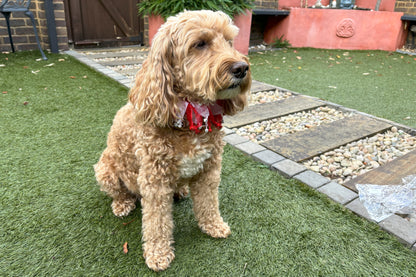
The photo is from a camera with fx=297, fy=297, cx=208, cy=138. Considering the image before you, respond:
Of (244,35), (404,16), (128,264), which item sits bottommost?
(128,264)

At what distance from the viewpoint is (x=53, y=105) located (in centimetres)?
433

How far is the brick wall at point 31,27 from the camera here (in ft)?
23.4

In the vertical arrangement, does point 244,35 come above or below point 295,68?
above

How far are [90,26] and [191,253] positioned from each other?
784cm

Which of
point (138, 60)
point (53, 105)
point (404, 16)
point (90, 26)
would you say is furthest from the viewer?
point (404, 16)

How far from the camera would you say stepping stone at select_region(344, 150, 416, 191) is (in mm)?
2848

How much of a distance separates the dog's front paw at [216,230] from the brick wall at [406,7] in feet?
38.0

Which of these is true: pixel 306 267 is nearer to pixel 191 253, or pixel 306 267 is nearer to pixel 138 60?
pixel 191 253

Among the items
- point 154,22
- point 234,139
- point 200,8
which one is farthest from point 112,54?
point 234,139

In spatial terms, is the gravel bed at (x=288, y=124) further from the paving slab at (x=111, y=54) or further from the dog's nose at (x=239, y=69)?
the paving slab at (x=111, y=54)

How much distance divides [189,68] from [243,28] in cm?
747

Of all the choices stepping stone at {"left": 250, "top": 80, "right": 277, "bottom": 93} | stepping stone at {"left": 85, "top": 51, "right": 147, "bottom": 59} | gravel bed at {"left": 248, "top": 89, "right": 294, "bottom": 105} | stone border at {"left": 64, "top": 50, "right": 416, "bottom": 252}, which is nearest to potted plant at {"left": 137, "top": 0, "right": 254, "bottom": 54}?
stepping stone at {"left": 85, "top": 51, "right": 147, "bottom": 59}

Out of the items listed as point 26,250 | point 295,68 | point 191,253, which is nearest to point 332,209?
point 191,253

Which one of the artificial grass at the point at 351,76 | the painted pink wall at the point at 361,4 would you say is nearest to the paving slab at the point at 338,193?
the artificial grass at the point at 351,76
